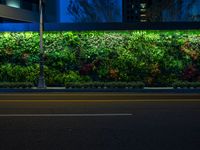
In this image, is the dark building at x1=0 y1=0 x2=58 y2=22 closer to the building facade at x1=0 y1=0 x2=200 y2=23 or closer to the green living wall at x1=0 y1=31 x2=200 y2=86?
the building facade at x1=0 y1=0 x2=200 y2=23

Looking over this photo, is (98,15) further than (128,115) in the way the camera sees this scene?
Yes

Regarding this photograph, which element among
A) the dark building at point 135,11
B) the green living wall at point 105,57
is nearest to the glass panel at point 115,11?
the green living wall at point 105,57

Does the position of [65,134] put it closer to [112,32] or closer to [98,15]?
[112,32]

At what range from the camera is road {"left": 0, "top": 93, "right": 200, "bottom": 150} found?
8.46 meters

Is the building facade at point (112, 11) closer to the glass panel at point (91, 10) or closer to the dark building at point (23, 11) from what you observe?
the glass panel at point (91, 10)

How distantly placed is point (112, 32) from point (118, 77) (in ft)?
9.46

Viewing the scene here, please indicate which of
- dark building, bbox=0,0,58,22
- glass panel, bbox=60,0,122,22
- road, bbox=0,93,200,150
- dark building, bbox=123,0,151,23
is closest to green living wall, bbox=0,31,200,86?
road, bbox=0,93,200,150

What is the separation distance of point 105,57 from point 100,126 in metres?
19.5

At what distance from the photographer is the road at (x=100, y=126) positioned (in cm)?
846

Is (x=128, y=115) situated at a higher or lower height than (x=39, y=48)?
lower

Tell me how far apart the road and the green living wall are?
48.0 feet

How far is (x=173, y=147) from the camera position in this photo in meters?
8.20

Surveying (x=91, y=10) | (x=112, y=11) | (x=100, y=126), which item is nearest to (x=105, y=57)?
(x=100, y=126)

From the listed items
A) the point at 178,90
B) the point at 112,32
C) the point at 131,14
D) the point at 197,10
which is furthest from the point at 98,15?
the point at 131,14
